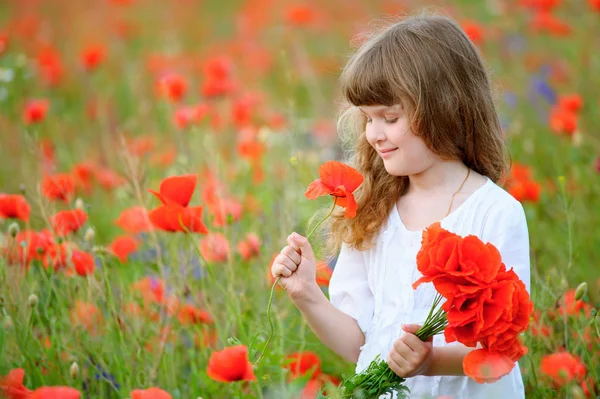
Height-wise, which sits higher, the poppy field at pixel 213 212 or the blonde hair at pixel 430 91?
the blonde hair at pixel 430 91

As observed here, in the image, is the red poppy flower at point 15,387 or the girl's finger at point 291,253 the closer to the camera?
the red poppy flower at point 15,387

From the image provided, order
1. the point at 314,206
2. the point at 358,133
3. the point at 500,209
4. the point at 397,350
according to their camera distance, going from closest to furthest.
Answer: the point at 397,350 → the point at 500,209 → the point at 358,133 → the point at 314,206

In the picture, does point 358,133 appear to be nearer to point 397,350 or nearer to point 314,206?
point 397,350

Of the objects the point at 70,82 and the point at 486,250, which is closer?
the point at 486,250

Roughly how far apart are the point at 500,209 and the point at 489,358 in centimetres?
41

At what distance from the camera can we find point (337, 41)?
7121 millimetres

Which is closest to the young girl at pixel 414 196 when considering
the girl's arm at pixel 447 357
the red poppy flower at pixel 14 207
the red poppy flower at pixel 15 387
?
the girl's arm at pixel 447 357

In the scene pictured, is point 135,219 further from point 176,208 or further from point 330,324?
point 330,324

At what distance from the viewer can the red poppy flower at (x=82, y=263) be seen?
211 cm

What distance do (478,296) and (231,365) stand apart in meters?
0.49

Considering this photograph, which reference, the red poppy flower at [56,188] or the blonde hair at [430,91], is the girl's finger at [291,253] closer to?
the blonde hair at [430,91]

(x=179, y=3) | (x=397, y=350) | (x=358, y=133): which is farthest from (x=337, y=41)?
(x=397, y=350)

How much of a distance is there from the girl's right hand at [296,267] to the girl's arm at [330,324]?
0.02 m

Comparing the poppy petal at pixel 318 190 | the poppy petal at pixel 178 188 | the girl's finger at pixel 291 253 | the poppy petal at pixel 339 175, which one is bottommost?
the girl's finger at pixel 291 253
